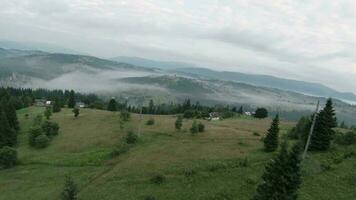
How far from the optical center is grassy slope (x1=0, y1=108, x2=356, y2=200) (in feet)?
178

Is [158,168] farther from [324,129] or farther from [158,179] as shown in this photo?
[324,129]

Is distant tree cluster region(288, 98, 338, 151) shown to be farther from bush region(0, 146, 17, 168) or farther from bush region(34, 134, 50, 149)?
bush region(34, 134, 50, 149)

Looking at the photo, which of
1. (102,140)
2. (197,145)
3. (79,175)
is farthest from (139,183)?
(102,140)

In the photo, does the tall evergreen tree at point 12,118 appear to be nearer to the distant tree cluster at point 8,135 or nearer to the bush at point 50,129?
the distant tree cluster at point 8,135

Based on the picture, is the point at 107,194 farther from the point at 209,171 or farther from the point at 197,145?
the point at 197,145

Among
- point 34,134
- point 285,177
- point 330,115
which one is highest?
point 330,115

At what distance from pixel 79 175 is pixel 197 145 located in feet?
78.8

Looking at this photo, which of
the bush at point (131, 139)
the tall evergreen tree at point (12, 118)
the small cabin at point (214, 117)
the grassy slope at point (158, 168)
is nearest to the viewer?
the grassy slope at point (158, 168)

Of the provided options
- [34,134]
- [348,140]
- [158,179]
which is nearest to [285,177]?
[158,179]

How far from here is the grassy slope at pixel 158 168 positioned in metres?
54.4

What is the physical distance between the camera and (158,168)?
65.1 meters

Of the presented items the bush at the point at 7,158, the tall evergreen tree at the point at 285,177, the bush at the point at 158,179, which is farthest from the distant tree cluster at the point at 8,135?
the tall evergreen tree at the point at 285,177

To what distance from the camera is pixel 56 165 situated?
265 feet

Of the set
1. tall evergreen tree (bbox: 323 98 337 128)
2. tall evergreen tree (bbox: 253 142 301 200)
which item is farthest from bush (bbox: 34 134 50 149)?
tall evergreen tree (bbox: 253 142 301 200)
